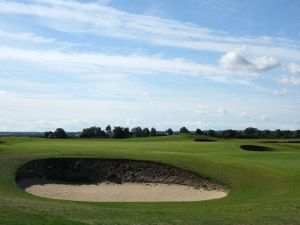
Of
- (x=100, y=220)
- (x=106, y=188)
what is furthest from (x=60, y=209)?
(x=106, y=188)

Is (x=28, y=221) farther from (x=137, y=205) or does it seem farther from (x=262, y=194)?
(x=262, y=194)

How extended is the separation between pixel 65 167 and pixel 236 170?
13.3 metres

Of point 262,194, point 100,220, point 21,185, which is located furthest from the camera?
point 21,185

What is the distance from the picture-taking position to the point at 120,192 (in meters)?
31.4

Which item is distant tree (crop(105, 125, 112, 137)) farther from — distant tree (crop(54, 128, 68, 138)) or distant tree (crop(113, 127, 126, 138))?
distant tree (crop(54, 128, 68, 138))

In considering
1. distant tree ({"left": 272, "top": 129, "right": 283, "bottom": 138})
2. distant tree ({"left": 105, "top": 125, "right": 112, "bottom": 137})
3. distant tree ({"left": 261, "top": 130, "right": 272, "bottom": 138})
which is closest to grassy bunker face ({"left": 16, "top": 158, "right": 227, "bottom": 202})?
distant tree ({"left": 105, "top": 125, "right": 112, "bottom": 137})

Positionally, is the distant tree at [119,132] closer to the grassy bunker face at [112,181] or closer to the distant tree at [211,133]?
the distant tree at [211,133]

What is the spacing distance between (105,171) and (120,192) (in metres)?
4.41

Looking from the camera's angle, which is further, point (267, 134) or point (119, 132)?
point (267, 134)

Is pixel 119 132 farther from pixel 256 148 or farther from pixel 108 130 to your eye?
pixel 256 148

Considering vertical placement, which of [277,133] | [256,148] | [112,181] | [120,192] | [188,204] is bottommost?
[120,192]

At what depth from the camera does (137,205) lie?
23422 mm

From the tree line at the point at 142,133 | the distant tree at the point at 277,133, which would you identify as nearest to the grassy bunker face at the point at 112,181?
the tree line at the point at 142,133

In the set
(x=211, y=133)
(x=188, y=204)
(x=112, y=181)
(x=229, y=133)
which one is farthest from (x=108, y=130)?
(x=188, y=204)
